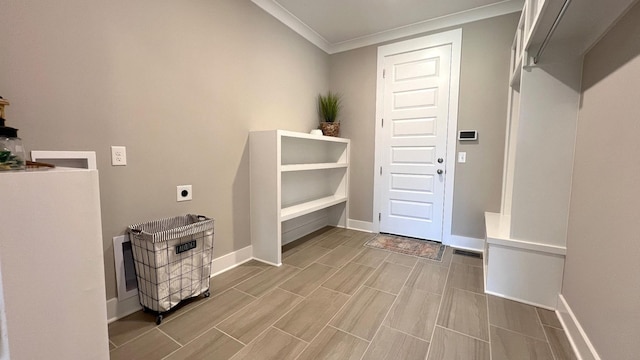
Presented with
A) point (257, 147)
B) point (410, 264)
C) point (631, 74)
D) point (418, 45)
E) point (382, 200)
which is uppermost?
point (418, 45)

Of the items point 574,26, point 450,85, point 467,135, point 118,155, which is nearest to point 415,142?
point 467,135

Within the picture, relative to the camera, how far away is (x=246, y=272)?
2.29 metres

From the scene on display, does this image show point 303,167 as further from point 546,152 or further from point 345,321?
point 546,152

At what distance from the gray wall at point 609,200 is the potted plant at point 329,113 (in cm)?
234

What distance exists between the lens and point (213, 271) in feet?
7.27

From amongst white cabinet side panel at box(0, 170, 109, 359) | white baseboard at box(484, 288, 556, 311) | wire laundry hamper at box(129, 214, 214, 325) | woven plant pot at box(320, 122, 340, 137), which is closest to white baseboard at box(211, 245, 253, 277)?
wire laundry hamper at box(129, 214, 214, 325)

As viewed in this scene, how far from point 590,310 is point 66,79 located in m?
3.03

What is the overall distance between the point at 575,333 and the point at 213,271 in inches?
98.0

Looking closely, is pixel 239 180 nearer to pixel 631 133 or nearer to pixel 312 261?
pixel 312 261

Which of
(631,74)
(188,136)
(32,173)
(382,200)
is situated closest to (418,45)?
(382,200)

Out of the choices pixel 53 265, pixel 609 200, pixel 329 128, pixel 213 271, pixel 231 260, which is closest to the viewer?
pixel 53 265

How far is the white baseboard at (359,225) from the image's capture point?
355cm

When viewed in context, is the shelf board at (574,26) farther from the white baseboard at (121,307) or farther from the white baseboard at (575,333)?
the white baseboard at (121,307)

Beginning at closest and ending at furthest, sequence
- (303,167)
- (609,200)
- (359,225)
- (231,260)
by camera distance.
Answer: (609,200)
(231,260)
(303,167)
(359,225)
